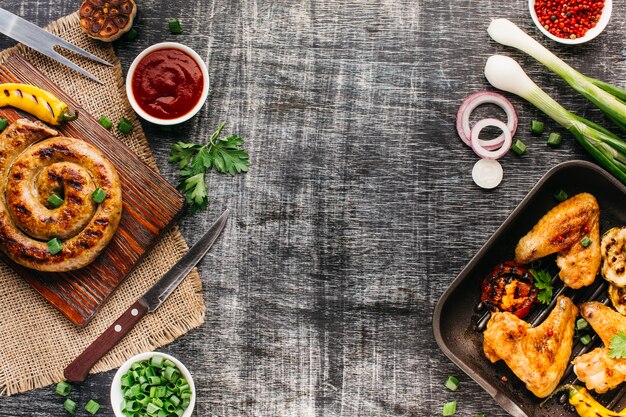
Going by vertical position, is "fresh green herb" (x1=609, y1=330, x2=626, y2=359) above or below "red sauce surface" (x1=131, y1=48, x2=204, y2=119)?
below

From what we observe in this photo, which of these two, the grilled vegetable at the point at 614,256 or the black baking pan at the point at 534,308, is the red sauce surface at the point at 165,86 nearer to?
the black baking pan at the point at 534,308

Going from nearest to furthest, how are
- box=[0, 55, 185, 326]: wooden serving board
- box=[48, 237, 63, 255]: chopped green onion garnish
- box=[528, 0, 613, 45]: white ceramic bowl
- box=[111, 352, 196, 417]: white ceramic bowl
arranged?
box=[48, 237, 63, 255]: chopped green onion garnish < box=[111, 352, 196, 417]: white ceramic bowl < box=[0, 55, 185, 326]: wooden serving board < box=[528, 0, 613, 45]: white ceramic bowl

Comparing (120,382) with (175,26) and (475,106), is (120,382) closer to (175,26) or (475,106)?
(175,26)

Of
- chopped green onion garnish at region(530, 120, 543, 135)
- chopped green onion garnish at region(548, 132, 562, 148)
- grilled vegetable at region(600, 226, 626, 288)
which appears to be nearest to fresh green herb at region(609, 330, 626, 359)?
grilled vegetable at region(600, 226, 626, 288)


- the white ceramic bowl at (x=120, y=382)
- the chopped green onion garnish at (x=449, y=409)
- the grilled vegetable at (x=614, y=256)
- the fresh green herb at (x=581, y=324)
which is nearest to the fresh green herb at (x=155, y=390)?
the white ceramic bowl at (x=120, y=382)

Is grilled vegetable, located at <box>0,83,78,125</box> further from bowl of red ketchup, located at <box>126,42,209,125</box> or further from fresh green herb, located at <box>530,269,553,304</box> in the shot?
fresh green herb, located at <box>530,269,553,304</box>

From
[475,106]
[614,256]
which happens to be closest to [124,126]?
[475,106]
